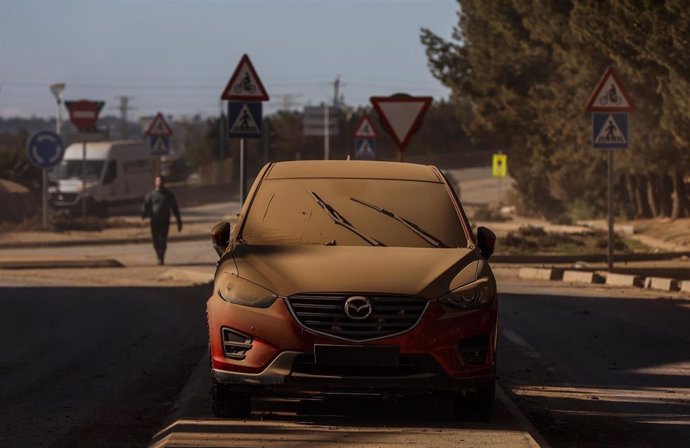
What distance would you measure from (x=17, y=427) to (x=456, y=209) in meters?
3.47

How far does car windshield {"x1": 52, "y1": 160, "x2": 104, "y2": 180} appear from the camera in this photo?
52.0 meters

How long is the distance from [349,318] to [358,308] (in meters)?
0.08

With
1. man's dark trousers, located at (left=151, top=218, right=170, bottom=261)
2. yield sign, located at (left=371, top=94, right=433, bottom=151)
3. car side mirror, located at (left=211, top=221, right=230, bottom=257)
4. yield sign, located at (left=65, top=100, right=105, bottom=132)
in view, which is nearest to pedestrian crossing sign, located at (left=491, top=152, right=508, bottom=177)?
yield sign, located at (left=65, top=100, right=105, bottom=132)

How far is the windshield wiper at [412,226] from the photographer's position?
356 inches

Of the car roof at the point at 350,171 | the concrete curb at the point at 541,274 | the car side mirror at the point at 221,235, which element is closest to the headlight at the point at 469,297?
the car roof at the point at 350,171

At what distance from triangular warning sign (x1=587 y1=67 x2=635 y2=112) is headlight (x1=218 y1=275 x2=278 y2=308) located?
12.9 meters

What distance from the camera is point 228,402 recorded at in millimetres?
8445

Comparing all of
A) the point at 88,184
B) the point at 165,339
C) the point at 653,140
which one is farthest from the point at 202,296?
the point at 88,184

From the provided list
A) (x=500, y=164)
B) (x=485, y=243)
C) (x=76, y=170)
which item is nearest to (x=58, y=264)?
(x=485, y=243)

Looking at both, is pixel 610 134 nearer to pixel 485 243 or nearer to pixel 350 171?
pixel 350 171

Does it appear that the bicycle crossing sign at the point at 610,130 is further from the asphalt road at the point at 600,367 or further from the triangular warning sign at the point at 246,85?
the triangular warning sign at the point at 246,85

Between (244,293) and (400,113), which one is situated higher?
(400,113)

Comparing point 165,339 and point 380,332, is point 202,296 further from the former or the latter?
point 380,332

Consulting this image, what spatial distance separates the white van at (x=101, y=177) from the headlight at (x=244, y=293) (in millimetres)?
42386
